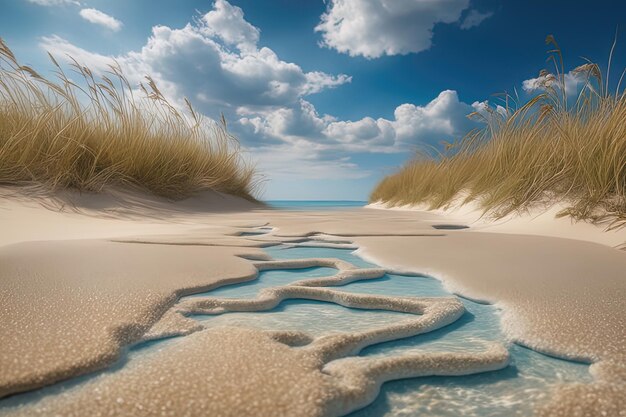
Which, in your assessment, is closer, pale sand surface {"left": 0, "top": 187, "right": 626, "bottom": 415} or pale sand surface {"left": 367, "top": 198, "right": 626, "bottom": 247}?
pale sand surface {"left": 0, "top": 187, "right": 626, "bottom": 415}

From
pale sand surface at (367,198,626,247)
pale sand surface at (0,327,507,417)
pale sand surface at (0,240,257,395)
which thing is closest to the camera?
pale sand surface at (0,327,507,417)

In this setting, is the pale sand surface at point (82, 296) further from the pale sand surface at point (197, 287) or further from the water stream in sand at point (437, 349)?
the water stream in sand at point (437, 349)

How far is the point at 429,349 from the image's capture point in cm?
72

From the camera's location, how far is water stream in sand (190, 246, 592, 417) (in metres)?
0.55

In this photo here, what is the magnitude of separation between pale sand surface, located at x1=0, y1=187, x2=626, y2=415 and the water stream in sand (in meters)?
0.04

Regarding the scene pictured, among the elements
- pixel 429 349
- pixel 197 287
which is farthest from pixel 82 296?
pixel 429 349

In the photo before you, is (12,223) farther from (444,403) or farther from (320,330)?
(444,403)

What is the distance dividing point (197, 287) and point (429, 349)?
63 centimetres

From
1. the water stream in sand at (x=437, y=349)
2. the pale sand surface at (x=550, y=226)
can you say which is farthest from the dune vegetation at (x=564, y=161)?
the water stream in sand at (x=437, y=349)

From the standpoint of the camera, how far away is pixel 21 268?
1.17 meters

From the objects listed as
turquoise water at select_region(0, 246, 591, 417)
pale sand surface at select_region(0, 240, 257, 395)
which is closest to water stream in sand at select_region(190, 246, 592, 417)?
turquoise water at select_region(0, 246, 591, 417)

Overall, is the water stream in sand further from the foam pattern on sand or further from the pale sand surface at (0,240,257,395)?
the pale sand surface at (0,240,257,395)

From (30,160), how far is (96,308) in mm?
3352

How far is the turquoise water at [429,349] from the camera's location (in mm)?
543
